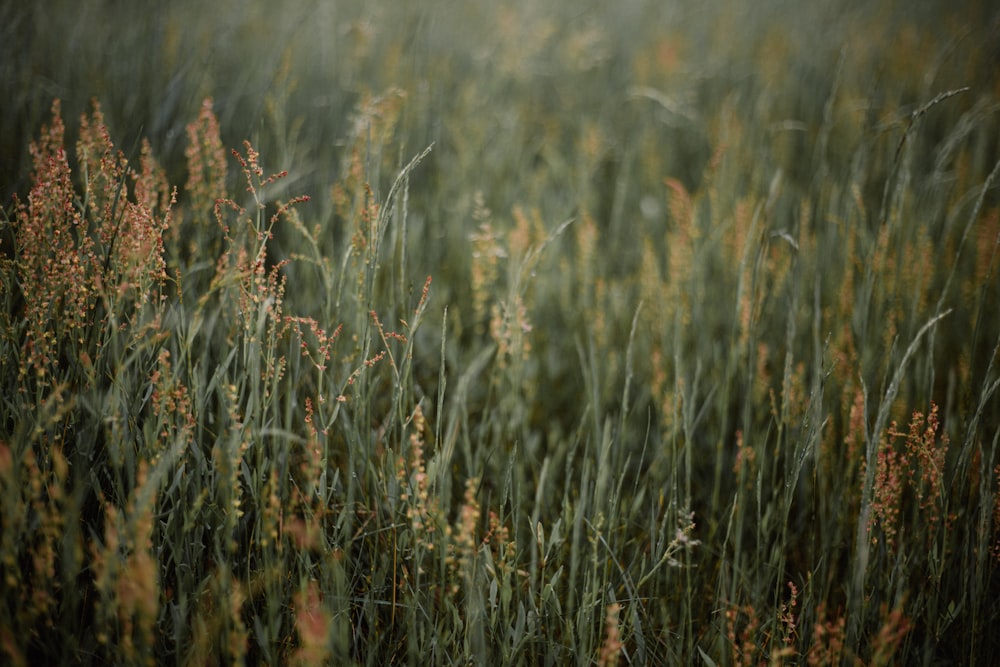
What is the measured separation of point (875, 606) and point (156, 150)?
6.97ft

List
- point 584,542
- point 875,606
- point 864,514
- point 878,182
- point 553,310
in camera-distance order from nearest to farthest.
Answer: point 864,514 < point 875,606 < point 584,542 < point 553,310 < point 878,182

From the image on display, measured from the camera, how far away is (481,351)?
6.53ft

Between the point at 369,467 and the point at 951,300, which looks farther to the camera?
the point at 951,300

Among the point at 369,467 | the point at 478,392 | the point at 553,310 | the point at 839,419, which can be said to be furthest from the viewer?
the point at 553,310

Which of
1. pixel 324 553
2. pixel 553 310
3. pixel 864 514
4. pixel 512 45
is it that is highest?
pixel 512 45

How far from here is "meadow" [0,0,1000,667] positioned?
111 cm

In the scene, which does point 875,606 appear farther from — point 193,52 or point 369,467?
point 193,52

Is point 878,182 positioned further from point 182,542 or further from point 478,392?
point 182,542

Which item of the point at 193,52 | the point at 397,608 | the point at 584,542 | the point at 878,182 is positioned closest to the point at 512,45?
the point at 193,52

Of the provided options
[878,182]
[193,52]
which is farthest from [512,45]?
[878,182]

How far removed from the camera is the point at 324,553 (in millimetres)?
1106

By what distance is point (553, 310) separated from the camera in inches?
88.1

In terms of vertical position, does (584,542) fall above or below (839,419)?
below

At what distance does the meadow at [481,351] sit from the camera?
1.11m
